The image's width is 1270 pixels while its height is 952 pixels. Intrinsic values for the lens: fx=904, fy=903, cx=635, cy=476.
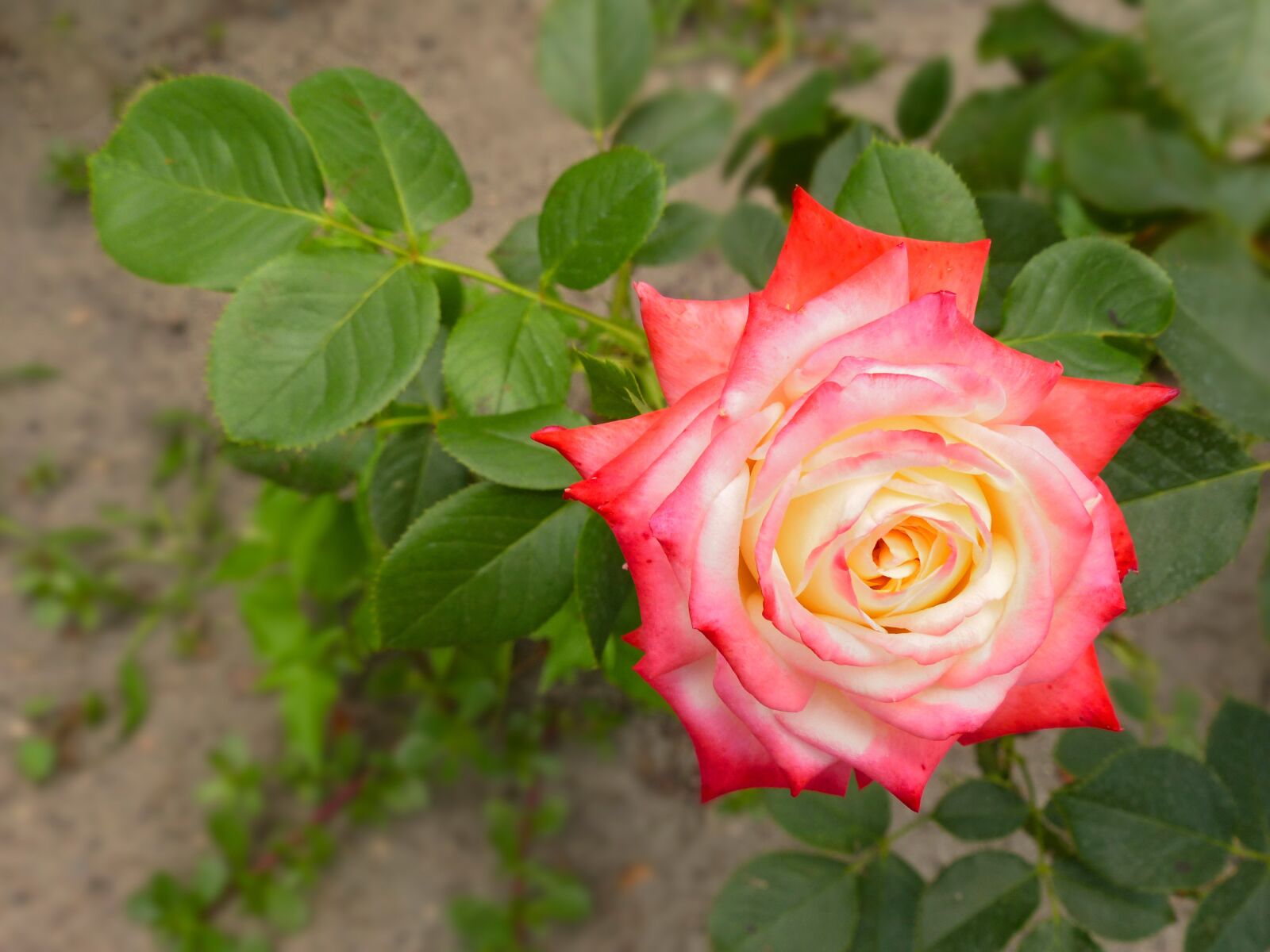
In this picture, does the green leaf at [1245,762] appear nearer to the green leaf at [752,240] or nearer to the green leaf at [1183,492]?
the green leaf at [1183,492]

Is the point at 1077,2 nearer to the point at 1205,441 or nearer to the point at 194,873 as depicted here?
the point at 1205,441

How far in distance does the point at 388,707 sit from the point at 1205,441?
1123mm

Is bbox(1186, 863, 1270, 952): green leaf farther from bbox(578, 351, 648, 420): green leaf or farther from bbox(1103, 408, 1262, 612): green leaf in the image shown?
bbox(578, 351, 648, 420): green leaf

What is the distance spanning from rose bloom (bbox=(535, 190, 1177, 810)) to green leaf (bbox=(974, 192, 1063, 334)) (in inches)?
10.0

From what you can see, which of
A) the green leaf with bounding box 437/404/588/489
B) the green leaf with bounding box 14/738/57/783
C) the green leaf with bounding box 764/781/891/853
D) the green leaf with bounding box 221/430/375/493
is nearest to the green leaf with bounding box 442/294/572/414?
the green leaf with bounding box 437/404/588/489

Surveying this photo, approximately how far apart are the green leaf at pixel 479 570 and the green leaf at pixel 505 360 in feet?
0.16

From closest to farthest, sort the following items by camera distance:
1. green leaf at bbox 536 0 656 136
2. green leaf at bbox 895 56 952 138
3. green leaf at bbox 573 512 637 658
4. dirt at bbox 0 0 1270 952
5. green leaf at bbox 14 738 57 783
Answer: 1. green leaf at bbox 573 512 637 658
2. green leaf at bbox 536 0 656 136
3. green leaf at bbox 895 56 952 138
4. dirt at bbox 0 0 1270 952
5. green leaf at bbox 14 738 57 783

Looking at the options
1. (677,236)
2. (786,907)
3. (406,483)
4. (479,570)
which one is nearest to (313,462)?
(406,483)

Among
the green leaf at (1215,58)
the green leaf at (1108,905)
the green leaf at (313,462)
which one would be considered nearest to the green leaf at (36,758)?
the green leaf at (313,462)

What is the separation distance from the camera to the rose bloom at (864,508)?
0.32 metres

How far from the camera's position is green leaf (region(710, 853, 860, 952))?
1.99 feet

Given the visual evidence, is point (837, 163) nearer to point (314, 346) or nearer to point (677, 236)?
point (677, 236)

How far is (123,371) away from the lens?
142 centimetres

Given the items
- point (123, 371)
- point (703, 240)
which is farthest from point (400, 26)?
point (123, 371)
